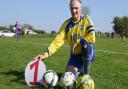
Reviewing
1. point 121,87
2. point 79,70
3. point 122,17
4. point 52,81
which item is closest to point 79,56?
point 79,70

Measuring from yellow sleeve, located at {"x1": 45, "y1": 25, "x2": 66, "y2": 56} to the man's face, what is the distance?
490mm

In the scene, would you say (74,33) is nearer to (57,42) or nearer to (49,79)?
(57,42)

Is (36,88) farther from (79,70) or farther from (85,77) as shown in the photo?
(85,77)

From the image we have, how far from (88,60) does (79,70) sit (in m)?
0.87

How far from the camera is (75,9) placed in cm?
829

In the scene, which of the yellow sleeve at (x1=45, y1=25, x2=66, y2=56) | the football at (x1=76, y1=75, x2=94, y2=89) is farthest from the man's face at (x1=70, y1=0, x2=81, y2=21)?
the football at (x1=76, y1=75, x2=94, y2=89)

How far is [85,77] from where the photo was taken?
7.49m

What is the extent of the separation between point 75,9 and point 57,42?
855mm

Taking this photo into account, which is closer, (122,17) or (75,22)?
(75,22)

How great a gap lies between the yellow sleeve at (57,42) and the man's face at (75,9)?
490mm

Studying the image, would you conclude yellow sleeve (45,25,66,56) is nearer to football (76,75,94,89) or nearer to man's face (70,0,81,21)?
man's face (70,0,81,21)

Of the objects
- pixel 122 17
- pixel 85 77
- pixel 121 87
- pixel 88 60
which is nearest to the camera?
pixel 85 77

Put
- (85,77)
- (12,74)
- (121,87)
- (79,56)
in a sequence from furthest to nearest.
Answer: (12,74), (121,87), (79,56), (85,77)

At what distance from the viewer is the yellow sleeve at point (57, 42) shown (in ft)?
27.1
